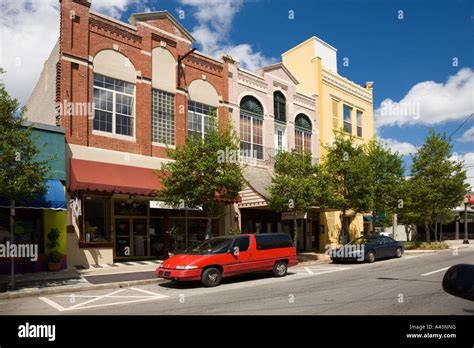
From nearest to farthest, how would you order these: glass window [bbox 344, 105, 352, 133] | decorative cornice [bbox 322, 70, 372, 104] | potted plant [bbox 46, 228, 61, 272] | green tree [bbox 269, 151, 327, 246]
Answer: potted plant [bbox 46, 228, 61, 272], green tree [bbox 269, 151, 327, 246], decorative cornice [bbox 322, 70, 372, 104], glass window [bbox 344, 105, 352, 133]

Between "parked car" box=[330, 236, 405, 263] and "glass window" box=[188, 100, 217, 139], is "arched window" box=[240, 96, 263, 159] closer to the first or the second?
"glass window" box=[188, 100, 217, 139]

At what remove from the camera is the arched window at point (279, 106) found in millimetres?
27422

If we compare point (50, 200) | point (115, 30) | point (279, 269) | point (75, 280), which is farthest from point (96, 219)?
point (115, 30)

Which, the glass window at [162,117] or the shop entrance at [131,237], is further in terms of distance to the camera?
the glass window at [162,117]

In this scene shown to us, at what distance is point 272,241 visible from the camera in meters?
15.5

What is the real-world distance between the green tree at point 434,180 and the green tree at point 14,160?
23.1 m

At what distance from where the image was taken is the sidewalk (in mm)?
12312

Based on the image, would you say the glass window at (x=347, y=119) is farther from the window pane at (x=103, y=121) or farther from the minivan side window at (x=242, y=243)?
the minivan side window at (x=242, y=243)

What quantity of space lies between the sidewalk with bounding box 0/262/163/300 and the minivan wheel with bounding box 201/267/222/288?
218 centimetres

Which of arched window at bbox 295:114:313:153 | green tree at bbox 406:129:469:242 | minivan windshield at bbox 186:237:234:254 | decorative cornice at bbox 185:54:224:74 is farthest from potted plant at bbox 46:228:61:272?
green tree at bbox 406:129:469:242

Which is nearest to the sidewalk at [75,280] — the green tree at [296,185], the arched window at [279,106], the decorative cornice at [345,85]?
the green tree at [296,185]

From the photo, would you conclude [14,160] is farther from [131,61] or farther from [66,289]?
[131,61]
